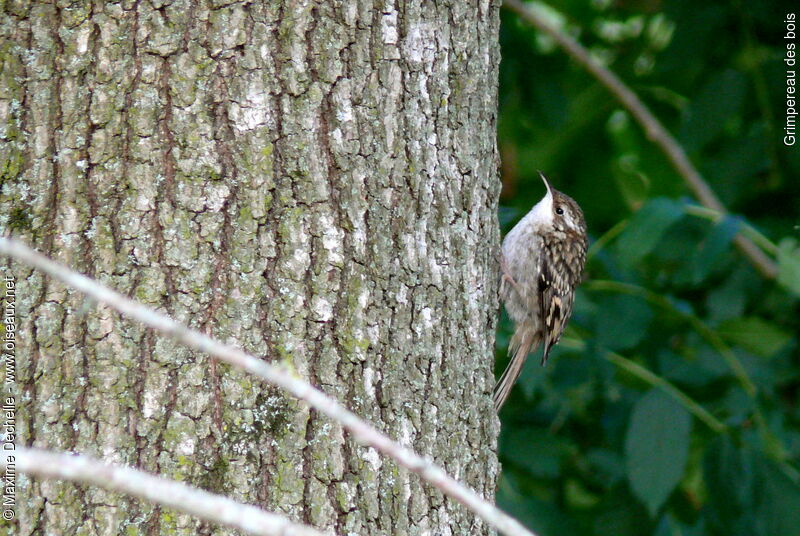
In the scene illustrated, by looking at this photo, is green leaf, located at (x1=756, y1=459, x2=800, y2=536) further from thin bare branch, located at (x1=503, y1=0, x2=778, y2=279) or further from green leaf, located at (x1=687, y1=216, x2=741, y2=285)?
thin bare branch, located at (x1=503, y1=0, x2=778, y2=279)

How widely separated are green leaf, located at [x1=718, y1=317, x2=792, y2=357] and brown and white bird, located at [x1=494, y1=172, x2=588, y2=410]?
0.64m

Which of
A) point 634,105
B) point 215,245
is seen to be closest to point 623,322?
point 634,105

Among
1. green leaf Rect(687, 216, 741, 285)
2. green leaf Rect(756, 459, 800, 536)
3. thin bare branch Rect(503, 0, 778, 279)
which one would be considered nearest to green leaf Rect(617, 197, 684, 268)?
green leaf Rect(687, 216, 741, 285)

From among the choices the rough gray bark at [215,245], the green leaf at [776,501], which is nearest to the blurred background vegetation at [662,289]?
the green leaf at [776,501]

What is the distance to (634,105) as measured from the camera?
4594 mm

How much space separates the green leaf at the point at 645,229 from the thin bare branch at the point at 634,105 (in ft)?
4.12

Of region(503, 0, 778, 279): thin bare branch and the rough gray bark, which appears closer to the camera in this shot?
the rough gray bark

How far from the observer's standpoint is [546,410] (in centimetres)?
390

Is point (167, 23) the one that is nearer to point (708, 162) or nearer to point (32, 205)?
point (32, 205)

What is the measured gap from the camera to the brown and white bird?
405 centimetres

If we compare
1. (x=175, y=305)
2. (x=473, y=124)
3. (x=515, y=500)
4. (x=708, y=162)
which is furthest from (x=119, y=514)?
(x=708, y=162)

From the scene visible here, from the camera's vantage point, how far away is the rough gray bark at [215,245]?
179 centimetres

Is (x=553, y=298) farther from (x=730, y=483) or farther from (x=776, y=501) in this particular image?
(x=776, y=501)

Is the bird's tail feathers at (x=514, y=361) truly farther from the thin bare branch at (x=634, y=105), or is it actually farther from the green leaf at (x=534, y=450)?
the thin bare branch at (x=634, y=105)
